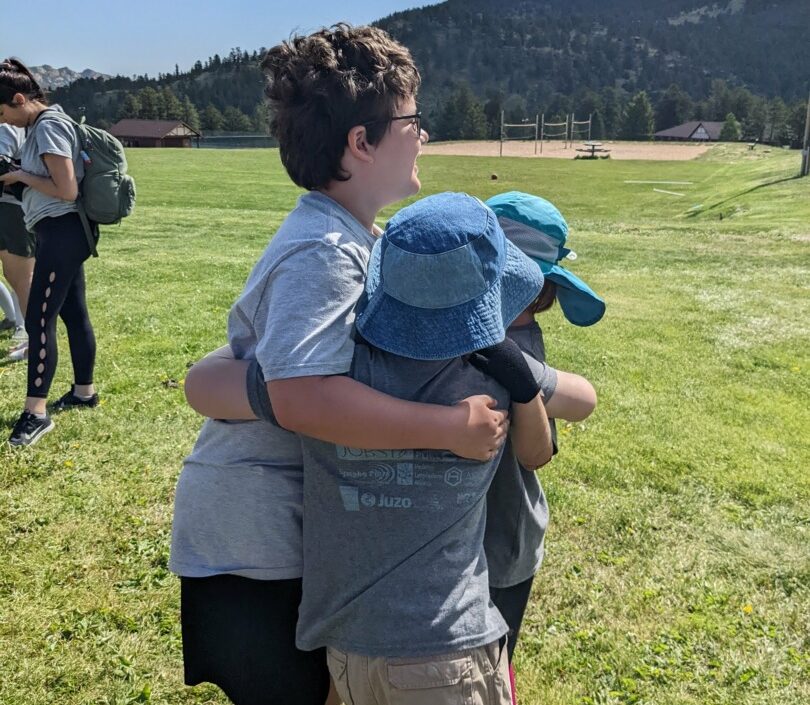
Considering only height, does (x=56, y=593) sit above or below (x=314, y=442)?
below

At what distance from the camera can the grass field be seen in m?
3.22

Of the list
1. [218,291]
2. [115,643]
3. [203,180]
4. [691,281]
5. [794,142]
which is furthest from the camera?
[794,142]

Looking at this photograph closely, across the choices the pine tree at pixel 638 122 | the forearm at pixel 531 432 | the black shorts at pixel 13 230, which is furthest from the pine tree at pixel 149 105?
the forearm at pixel 531 432

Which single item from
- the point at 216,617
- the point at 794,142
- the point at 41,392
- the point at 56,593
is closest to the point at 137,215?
the point at 41,392

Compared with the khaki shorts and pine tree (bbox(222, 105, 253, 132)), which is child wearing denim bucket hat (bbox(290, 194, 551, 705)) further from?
pine tree (bbox(222, 105, 253, 132))

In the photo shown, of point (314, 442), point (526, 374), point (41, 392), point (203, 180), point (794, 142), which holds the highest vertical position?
point (526, 374)

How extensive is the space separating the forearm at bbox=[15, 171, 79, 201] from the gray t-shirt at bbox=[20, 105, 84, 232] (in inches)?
4.1

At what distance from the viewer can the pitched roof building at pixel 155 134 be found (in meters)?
118

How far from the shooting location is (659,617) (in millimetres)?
3588

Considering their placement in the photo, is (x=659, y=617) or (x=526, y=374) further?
(x=659, y=617)

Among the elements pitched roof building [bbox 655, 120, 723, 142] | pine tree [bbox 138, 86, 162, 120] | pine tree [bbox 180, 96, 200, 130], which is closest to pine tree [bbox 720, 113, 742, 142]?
pitched roof building [bbox 655, 120, 723, 142]

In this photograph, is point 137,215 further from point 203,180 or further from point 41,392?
point 203,180

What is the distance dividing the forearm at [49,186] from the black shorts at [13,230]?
199cm

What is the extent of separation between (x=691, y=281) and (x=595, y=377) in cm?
549
